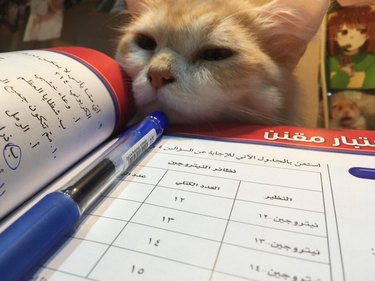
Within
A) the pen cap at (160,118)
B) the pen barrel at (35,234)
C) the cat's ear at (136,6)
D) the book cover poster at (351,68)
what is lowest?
the pen barrel at (35,234)

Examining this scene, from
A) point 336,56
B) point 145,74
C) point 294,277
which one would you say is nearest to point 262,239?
point 294,277

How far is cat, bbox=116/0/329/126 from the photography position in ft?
1.99

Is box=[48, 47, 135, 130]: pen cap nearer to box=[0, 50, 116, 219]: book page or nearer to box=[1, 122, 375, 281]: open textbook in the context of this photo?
box=[0, 50, 116, 219]: book page

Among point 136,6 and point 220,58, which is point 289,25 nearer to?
point 220,58

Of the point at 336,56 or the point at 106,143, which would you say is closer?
the point at 106,143

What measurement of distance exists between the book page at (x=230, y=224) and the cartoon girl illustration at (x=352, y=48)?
26.0 inches

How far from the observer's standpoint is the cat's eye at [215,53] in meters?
0.64

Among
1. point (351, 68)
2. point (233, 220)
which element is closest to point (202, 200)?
point (233, 220)

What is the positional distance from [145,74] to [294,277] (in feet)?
1.54

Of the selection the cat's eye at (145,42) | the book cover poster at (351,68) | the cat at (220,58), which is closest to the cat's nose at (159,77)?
the cat at (220,58)

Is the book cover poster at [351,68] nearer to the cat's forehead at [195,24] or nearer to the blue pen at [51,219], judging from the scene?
the cat's forehead at [195,24]

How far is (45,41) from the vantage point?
1.19 meters

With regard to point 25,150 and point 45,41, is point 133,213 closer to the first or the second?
point 25,150

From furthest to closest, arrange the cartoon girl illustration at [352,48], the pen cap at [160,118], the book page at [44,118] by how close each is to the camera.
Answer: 1. the cartoon girl illustration at [352,48]
2. the pen cap at [160,118]
3. the book page at [44,118]
